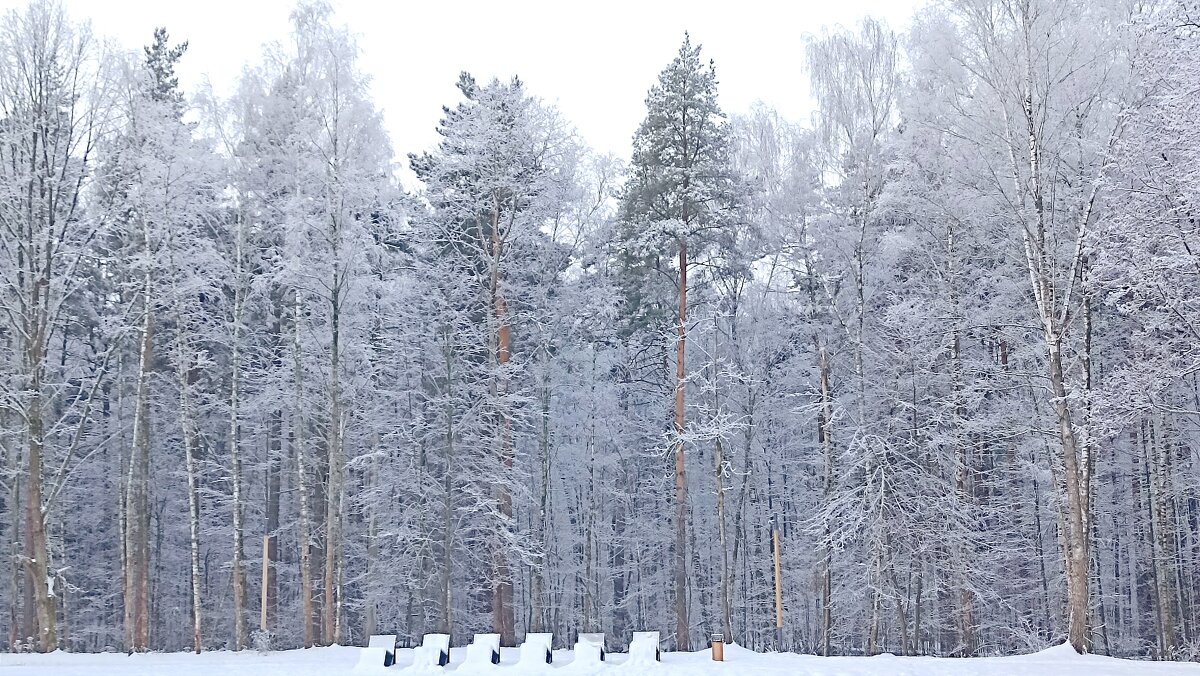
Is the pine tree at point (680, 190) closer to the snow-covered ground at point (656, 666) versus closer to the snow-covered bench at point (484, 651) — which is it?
the snow-covered ground at point (656, 666)

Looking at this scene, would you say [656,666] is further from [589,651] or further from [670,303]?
[670,303]

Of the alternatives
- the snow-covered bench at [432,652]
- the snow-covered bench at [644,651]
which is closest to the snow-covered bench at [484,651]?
the snow-covered bench at [432,652]

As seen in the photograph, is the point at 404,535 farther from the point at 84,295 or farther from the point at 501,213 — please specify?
the point at 84,295

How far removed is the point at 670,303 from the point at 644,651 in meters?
13.5

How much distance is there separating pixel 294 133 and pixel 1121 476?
81.6 feet

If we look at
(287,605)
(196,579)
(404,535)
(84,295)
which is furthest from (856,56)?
(287,605)

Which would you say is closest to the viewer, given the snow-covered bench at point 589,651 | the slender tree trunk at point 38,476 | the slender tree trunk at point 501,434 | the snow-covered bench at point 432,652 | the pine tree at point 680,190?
the snow-covered bench at point 589,651

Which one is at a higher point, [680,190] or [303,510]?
[680,190]

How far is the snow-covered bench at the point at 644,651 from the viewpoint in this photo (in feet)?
49.5

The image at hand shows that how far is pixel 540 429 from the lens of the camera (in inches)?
1136

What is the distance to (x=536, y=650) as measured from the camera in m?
15.2

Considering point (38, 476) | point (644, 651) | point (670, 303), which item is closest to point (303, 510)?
point (38, 476)

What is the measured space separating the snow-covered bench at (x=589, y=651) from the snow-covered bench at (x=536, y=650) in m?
0.50

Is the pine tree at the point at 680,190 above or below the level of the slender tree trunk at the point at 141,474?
above
